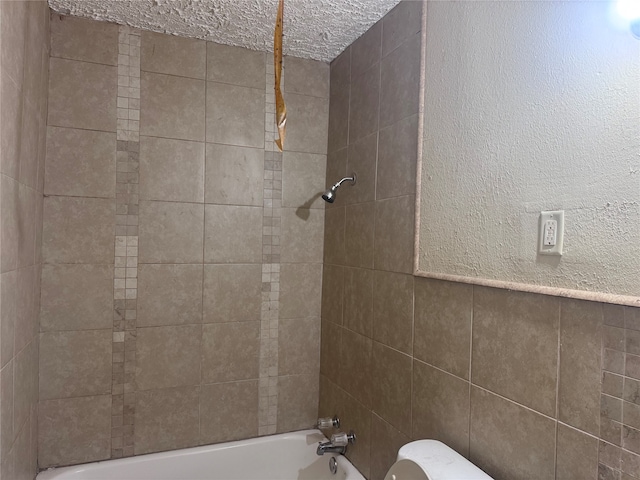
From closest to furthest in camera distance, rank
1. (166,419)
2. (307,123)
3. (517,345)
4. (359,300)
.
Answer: (517,345), (359,300), (166,419), (307,123)

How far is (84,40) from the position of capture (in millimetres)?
1822

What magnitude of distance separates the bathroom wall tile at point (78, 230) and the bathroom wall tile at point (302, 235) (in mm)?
792

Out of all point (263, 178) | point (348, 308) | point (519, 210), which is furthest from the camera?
point (263, 178)

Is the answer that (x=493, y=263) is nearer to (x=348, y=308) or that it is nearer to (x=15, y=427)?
(x=348, y=308)

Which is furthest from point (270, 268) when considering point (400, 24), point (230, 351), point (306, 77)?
point (400, 24)

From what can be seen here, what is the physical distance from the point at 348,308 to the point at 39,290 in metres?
1.30

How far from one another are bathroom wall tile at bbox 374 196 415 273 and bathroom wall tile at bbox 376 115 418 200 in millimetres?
43

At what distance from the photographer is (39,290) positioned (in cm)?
175

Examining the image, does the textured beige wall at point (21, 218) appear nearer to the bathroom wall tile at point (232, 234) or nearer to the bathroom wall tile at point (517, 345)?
the bathroom wall tile at point (232, 234)

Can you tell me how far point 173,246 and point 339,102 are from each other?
3.46ft

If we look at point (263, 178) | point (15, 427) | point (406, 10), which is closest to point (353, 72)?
point (406, 10)

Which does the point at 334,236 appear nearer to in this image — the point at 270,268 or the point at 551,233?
the point at 270,268

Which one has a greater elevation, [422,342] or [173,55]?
[173,55]

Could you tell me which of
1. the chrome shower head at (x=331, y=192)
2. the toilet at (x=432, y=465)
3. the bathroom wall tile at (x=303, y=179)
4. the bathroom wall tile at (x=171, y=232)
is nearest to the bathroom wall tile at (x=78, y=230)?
the bathroom wall tile at (x=171, y=232)
